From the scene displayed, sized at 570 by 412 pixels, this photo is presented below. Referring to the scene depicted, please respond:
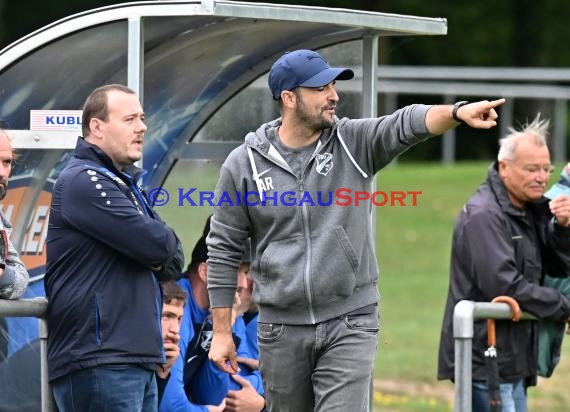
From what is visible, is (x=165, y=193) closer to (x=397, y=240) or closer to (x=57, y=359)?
(x=57, y=359)

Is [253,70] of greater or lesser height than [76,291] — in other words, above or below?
above

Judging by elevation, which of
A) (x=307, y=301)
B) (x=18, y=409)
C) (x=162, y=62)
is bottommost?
(x=18, y=409)

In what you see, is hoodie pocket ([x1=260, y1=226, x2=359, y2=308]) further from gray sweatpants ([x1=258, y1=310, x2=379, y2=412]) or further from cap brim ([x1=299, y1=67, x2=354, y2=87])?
cap brim ([x1=299, y1=67, x2=354, y2=87])

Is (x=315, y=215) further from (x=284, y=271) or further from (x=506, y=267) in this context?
(x=506, y=267)

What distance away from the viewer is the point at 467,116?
16.7 feet

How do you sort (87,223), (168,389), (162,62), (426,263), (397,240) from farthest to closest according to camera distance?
(397,240)
(426,263)
(162,62)
(168,389)
(87,223)

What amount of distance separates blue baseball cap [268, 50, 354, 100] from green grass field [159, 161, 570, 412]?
2061 mm

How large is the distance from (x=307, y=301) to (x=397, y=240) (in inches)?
586

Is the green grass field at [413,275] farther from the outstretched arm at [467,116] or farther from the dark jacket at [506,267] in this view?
the outstretched arm at [467,116]

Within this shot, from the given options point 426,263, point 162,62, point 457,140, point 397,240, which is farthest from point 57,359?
point 457,140

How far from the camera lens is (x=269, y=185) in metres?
5.64

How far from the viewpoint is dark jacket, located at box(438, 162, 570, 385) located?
6508mm

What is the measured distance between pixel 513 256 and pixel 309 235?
1.48m

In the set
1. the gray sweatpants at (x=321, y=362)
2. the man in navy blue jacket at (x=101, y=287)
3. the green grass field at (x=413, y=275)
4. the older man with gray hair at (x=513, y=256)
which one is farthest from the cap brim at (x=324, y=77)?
the green grass field at (x=413, y=275)
